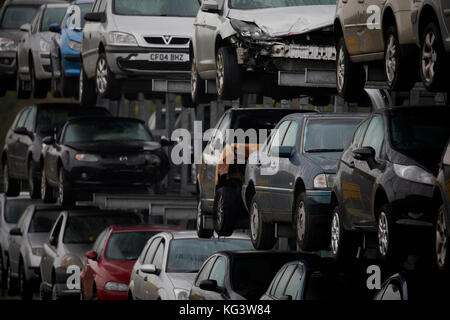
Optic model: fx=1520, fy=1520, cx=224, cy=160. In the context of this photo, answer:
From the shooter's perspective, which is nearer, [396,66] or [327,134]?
[396,66]

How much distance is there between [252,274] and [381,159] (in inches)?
119

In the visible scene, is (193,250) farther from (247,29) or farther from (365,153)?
(365,153)

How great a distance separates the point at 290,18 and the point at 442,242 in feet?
22.1

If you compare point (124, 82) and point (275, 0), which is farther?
point (124, 82)

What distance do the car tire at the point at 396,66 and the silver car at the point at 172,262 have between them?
4988mm

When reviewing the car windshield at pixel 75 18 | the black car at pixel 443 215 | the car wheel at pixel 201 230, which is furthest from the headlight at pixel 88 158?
the black car at pixel 443 215

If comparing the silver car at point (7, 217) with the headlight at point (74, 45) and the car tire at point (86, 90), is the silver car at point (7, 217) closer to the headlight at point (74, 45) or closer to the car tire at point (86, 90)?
the car tire at point (86, 90)

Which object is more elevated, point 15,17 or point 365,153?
point 15,17

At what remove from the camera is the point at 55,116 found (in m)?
28.8

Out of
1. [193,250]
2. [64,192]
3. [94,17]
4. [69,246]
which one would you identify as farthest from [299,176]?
[64,192]

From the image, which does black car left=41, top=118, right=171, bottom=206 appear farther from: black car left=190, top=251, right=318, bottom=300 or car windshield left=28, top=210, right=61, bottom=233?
black car left=190, top=251, right=318, bottom=300

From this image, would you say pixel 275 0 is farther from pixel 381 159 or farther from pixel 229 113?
pixel 381 159
